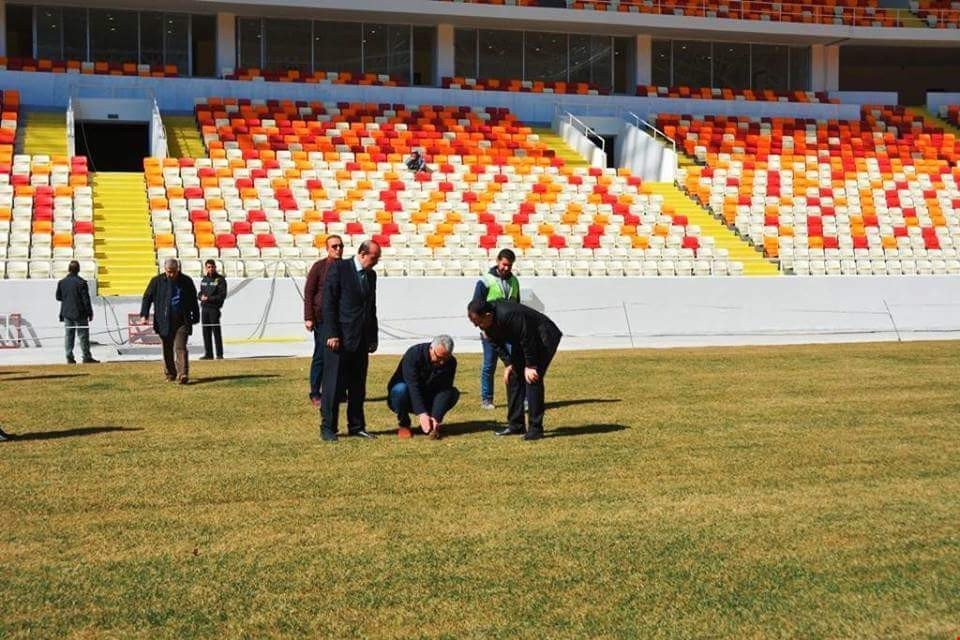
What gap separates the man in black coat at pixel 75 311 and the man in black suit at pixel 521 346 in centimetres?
1033

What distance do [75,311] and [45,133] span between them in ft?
49.3

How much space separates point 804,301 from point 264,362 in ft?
40.1

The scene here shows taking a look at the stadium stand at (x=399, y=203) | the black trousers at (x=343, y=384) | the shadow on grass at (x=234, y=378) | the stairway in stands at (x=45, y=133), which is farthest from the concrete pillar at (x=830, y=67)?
the black trousers at (x=343, y=384)

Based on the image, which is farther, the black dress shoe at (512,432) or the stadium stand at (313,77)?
the stadium stand at (313,77)

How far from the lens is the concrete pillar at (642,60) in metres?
43.5

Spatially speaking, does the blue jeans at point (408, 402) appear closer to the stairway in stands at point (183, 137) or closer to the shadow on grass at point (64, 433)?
the shadow on grass at point (64, 433)

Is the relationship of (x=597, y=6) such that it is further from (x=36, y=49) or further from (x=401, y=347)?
(x=401, y=347)

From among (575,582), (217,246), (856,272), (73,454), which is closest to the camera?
(575,582)

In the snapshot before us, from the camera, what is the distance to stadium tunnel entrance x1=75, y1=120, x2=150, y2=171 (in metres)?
37.7

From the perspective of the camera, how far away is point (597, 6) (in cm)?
4200

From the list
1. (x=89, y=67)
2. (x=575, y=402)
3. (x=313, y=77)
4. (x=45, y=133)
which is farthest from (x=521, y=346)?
(x=313, y=77)

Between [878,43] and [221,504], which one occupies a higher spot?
[878,43]

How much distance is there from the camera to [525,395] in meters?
11.7

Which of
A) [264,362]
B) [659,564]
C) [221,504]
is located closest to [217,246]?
[264,362]
